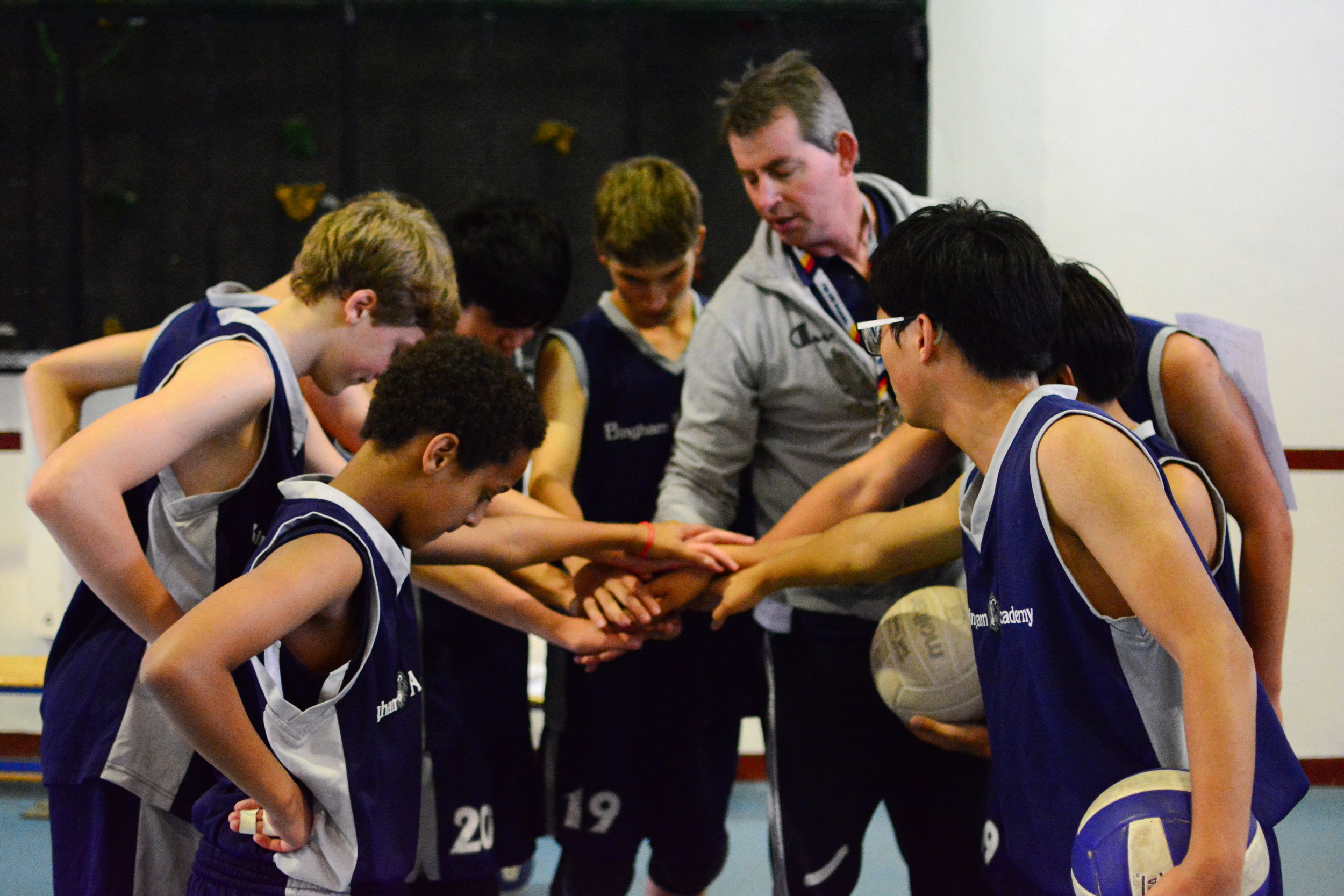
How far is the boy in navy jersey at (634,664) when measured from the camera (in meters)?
2.35

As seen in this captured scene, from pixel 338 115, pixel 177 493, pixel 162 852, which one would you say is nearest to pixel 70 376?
pixel 177 493

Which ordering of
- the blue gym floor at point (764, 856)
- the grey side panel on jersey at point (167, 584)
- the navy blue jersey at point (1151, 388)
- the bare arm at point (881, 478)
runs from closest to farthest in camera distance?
the grey side panel on jersey at point (167, 584), the navy blue jersey at point (1151, 388), the bare arm at point (881, 478), the blue gym floor at point (764, 856)

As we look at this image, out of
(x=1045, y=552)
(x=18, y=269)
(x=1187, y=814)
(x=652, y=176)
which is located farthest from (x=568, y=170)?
(x=1187, y=814)

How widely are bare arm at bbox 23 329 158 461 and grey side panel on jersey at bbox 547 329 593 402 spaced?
0.85 meters

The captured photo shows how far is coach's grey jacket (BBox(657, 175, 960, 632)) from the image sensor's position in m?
2.12

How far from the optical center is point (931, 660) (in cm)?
181

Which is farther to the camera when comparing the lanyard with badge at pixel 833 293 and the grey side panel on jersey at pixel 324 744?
the lanyard with badge at pixel 833 293

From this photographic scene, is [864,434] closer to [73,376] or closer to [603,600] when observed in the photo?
[603,600]

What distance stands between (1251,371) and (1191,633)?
1.06 meters

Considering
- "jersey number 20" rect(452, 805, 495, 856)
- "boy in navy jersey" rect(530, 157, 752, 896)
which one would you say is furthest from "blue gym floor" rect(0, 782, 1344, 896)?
"jersey number 20" rect(452, 805, 495, 856)

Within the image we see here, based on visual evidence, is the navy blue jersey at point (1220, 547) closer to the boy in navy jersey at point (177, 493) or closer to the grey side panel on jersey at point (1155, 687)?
the grey side panel on jersey at point (1155, 687)

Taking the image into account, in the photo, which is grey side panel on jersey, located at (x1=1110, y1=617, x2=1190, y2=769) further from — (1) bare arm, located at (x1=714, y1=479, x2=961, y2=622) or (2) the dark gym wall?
(2) the dark gym wall

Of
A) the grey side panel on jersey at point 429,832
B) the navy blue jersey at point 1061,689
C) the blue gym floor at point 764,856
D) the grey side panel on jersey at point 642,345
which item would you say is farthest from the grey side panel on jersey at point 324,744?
the blue gym floor at point 764,856

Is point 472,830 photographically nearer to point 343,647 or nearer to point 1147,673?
point 343,647
